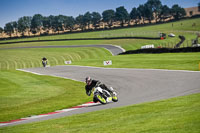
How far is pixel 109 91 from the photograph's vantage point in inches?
611

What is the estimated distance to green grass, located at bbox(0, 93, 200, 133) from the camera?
8172 millimetres

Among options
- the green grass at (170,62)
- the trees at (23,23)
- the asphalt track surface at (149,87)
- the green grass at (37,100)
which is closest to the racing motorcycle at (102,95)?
the asphalt track surface at (149,87)

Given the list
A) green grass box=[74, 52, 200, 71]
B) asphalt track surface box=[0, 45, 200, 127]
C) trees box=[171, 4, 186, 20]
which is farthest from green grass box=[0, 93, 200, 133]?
trees box=[171, 4, 186, 20]

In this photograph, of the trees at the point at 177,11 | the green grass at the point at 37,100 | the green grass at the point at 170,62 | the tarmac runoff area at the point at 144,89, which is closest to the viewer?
the tarmac runoff area at the point at 144,89

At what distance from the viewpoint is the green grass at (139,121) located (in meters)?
8.17

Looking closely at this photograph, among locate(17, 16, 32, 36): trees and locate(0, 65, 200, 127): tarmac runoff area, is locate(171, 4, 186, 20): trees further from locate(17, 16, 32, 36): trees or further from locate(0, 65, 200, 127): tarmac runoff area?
locate(0, 65, 200, 127): tarmac runoff area

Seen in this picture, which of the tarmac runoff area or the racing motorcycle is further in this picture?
the racing motorcycle

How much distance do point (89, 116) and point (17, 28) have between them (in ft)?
645

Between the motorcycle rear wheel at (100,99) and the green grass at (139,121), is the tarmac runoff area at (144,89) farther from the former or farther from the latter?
the green grass at (139,121)

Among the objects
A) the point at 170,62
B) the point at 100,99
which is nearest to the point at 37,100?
the point at 100,99

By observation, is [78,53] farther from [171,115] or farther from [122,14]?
[122,14]

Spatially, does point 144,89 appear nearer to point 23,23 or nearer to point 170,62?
point 170,62

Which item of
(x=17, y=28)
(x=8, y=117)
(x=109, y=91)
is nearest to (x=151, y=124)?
(x=109, y=91)

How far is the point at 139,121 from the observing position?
9.50 m
